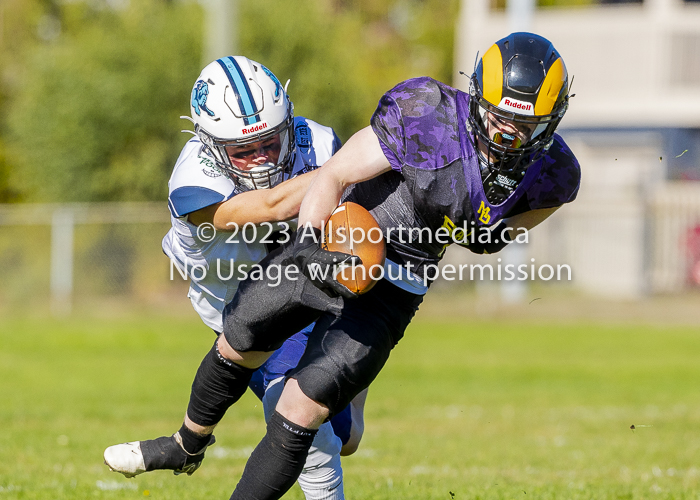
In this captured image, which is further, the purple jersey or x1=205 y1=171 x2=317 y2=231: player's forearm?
x1=205 y1=171 x2=317 y2=231: player's forearm

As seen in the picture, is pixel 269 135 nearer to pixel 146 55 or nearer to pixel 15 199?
pixel 146 55

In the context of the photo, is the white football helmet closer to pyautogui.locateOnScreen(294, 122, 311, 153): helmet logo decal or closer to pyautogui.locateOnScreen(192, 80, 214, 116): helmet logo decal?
pyautogui.locateOnScreen(192, 80, 214, 116): helmet logo decal

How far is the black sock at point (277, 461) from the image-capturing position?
127 inches

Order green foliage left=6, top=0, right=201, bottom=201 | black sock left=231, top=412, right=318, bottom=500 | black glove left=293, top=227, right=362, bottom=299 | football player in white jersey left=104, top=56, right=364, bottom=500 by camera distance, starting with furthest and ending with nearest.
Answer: green foliage left=6, top=0, right=201, bottom=201 → football player in white jersey left=104, top=56, right=364, bottom=500 → black sock left=231, top=412, right=318, bottom=500 → black glove left=293, top=227, right=362, bottom=299

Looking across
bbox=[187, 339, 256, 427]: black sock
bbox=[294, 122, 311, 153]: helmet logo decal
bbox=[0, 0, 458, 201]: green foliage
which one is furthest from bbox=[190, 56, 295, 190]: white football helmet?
bbox=[0, 0, 458, 201]: green foliage

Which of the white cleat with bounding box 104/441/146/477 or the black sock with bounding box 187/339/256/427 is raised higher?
the black sock with bounding box 187/339/256/427

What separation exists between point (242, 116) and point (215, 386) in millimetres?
1109

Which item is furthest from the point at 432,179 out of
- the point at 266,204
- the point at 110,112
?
the point at 110,112

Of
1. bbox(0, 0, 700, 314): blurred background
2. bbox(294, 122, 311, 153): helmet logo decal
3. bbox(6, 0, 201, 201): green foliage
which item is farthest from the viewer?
bbox(6, 0, 201, 201): green foliage

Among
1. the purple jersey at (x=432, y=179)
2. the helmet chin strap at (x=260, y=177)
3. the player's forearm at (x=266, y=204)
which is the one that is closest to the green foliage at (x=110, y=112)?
the helmet chin strap at (x=260, y=177)

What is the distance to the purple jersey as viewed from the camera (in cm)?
321

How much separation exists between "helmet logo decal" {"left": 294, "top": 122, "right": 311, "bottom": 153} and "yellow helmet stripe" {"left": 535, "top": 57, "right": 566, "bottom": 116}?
45.4 inches

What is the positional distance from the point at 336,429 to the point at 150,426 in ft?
10.9

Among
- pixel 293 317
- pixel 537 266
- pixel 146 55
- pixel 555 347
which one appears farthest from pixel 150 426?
pixel 146 55
